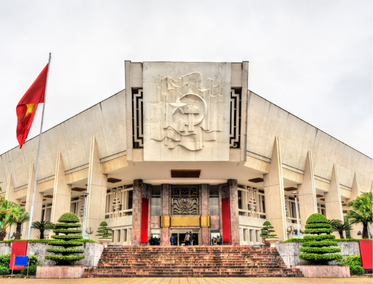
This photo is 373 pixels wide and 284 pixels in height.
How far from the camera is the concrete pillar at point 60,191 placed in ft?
100

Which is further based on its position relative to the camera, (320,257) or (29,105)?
(29,105)

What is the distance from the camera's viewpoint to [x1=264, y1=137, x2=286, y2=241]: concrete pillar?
89.5 feet

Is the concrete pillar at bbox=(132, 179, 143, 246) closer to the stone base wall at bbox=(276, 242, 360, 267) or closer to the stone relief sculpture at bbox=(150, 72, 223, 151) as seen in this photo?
the stone relief sculpture at bbox=(150, 72, 223, 151)

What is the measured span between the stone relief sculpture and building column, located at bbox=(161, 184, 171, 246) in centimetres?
773

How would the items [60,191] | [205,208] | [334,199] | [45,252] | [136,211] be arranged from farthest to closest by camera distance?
1. [334,199]
2. [60,191]
3. [205,208]
4. [136,211]
5. [45,252]

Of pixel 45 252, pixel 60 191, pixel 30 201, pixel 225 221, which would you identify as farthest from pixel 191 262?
pixel 30 201

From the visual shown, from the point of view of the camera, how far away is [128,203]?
106ft

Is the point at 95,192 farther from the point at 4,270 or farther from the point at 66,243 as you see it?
the point at 4,270

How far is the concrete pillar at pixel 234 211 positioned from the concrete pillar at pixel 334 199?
34.0ft

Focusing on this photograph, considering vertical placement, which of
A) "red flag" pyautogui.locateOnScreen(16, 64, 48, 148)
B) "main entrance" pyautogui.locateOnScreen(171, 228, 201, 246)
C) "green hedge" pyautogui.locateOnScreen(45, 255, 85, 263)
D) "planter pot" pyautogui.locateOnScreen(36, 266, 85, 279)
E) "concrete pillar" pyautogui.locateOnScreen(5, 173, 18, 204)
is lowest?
"planter pot" pyautogui.locateOnScreen(36, 266, 85, 279)

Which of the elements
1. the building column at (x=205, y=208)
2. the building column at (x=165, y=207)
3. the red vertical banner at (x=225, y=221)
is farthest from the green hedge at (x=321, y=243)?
the building column at (x=165, y=207)

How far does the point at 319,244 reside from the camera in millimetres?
17438

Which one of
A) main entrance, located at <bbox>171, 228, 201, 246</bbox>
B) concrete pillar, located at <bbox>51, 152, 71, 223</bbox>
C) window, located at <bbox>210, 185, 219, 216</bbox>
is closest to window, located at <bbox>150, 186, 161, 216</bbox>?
main entrance, located at <bbox>171, 228, 201, 246</bbox>

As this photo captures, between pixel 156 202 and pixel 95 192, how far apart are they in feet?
20.3
